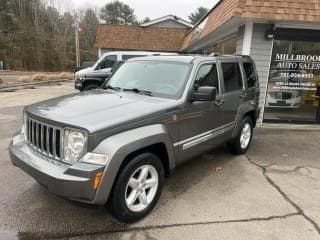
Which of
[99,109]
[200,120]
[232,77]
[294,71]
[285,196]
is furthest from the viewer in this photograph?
[294,71]

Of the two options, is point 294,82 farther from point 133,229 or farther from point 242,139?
point 133,229

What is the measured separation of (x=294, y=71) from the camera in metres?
8.11

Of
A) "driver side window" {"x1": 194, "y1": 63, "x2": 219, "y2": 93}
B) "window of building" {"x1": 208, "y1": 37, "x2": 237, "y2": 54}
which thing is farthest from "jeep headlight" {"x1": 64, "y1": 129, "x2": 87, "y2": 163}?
"window of building" {"x1": 208, "y1": 37, "x2": 237, "y2": 54}

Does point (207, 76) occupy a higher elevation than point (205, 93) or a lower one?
higher

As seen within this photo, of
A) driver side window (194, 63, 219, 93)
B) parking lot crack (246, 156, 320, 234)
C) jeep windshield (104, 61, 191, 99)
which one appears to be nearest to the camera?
parking lot crack (246, 156, 320, 234)

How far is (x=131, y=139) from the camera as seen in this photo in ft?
9.55

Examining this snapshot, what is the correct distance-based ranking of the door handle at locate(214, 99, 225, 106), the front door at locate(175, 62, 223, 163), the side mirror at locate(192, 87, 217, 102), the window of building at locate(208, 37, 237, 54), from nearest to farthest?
the side mirror at locate(192, 87, 217, 102), the front door at locate(175, 62, 223, 163), the door handle at locate(214, 99, 225, 106), the window of building at locate(208, 37, 237, 54)

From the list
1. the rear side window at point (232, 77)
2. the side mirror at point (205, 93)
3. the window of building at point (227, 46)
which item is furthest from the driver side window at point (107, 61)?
the side mirror at point (205, 93)

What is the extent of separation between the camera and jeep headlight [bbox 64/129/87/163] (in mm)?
2725

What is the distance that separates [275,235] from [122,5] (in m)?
57.1

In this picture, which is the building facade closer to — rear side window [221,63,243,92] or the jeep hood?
rear side window [221,63,243,92]

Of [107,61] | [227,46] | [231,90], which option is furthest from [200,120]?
[107,61]

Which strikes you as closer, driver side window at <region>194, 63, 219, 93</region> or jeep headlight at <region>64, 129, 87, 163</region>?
jeep headlight at <region>64, 129, 87, 163</region>

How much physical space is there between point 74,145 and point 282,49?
712 centimetres
